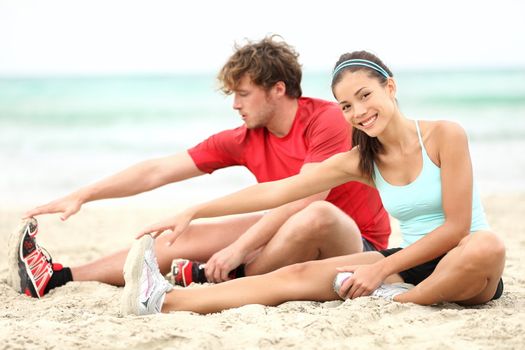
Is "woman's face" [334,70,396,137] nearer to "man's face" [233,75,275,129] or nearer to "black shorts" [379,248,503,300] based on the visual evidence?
"black shorts" [379,248,503,300]

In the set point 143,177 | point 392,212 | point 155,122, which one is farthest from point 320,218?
point 155,122

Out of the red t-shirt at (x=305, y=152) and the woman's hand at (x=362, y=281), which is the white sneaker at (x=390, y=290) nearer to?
the woman's hand at (x=362, y=281)

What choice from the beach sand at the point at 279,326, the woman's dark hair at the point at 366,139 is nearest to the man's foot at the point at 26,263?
the beach sand at the point at 279,326

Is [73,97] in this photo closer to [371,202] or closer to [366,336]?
[371,202]

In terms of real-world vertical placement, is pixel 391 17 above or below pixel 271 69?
above

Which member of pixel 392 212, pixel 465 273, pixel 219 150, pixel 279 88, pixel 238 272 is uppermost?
pixel 279 88

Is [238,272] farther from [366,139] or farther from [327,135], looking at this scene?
[366,139]

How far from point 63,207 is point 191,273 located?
29.9 inches

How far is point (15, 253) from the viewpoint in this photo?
388cm

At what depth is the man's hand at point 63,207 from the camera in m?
3.95

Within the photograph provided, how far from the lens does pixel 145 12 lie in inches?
976

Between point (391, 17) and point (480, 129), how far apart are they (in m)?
10.8

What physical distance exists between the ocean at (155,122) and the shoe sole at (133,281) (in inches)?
200

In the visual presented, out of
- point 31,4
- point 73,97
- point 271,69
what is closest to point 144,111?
point 73,97
